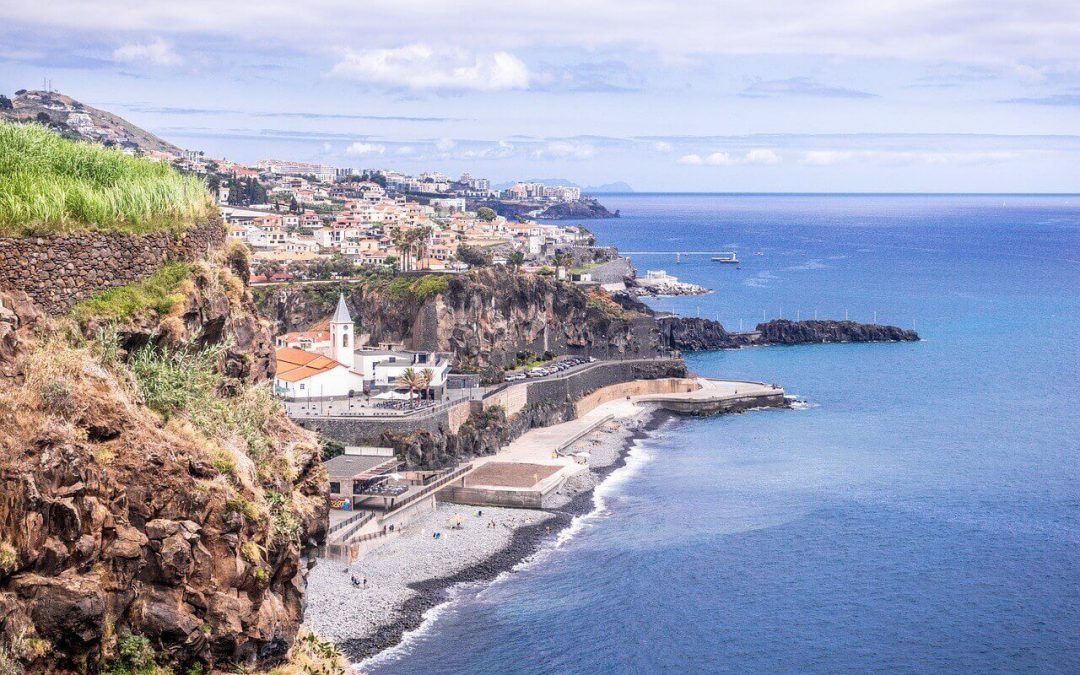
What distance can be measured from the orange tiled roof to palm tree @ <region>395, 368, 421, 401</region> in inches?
141

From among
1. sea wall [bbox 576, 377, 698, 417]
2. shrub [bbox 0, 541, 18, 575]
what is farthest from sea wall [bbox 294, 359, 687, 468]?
shrub [bbox 0, 541, 18, 575]

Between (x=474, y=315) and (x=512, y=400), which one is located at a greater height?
(x=474, y=315)

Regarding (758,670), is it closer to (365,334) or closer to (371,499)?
(371,499)

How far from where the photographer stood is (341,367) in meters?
70.3

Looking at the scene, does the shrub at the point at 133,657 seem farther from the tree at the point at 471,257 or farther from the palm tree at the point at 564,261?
the palm tree at the point at 564,261

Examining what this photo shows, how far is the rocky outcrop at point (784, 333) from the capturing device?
120625 millimetres

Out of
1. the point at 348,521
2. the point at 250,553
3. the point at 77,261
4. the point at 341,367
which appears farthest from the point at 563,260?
the point at 250,553

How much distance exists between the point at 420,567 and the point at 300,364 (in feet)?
79.3

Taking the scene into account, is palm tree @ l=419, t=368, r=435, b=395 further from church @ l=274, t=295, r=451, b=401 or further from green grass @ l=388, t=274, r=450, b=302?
green grass @ l=388, t=274, r=450, b=302

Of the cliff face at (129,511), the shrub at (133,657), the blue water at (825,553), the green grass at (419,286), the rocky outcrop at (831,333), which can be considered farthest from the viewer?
the rocky outcrop at (831,333)

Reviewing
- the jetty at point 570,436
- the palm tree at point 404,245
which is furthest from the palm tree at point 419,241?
the jetty at point 570,436

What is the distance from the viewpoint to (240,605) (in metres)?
14.7

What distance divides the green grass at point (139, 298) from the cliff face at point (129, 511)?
20 cm

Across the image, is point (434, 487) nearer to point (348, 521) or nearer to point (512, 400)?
point (348, 521)
